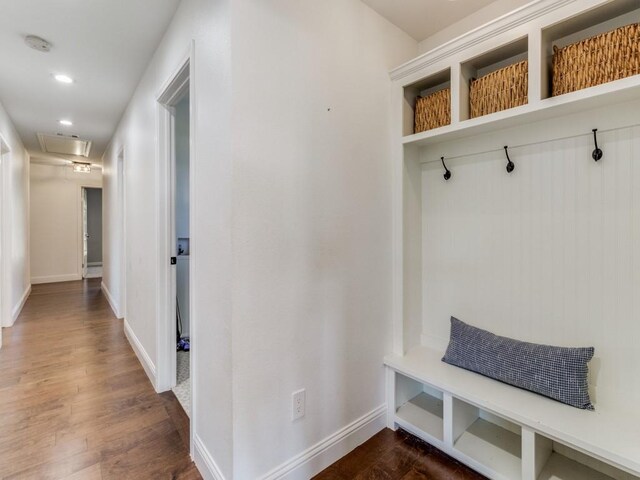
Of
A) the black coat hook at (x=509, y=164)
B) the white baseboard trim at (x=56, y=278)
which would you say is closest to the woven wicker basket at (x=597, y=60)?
the black coat hook at (x=509, y=164)

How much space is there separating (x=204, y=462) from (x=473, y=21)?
2797 millimetres

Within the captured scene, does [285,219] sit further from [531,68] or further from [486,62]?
[486,62]

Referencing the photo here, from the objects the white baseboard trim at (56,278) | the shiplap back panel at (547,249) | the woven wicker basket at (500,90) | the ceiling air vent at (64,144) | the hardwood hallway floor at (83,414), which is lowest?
the hardwood hallway floor at (83,414)

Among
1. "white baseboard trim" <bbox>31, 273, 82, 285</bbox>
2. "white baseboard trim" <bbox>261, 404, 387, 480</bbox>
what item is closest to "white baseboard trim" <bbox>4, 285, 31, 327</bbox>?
"white baseboard trim" <bbox>31, 273, 82, 285</bbox>

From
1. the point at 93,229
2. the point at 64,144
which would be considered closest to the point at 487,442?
the point at 64,144

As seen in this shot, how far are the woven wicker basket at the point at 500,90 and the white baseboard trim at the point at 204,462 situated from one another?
7.00 feet

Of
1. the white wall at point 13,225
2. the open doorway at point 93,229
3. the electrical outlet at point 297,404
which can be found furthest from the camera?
the open doorway at point 93,229

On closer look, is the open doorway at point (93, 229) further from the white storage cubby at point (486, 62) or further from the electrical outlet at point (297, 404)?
the white storage cubby at point (486, 62)

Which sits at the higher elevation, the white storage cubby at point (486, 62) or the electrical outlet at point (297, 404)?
the white storage cubby at point (486, 62)

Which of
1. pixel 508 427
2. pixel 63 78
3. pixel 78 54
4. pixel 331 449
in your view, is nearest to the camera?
pixel 331 449

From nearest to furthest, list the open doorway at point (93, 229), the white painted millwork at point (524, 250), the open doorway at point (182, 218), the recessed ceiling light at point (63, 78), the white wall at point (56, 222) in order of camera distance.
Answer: the white painted millwork at point (524, 250)
the recessed ceiling light at point (63, 78)
the open doorway at point (182, 218)
the white wall at point (56, 222)
the open doorway at point (93, 229)

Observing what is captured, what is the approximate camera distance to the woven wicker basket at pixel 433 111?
5.82 feet

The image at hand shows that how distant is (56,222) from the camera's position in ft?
21.4

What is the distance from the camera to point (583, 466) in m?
1.48
